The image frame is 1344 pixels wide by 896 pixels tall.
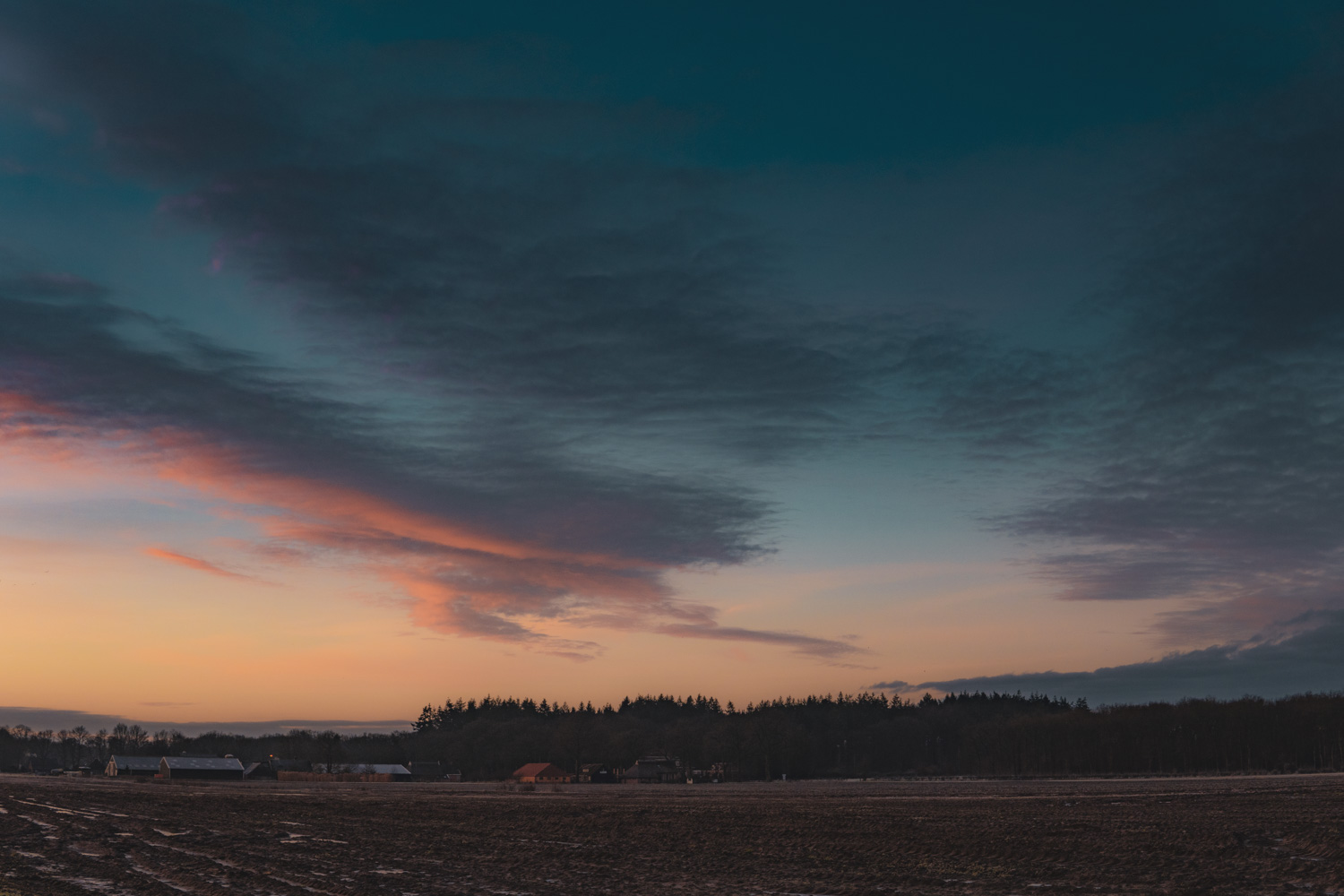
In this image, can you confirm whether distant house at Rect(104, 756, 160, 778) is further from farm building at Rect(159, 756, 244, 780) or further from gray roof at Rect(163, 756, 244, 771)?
gray roof at Rect(163, 756, 244, 771)

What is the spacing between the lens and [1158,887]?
2562 cm

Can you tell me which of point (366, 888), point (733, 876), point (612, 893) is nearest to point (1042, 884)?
point (733, 876)

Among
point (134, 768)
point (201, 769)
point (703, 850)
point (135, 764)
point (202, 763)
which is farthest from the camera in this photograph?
point (135, 764)

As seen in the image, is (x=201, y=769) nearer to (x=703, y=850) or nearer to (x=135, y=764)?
(x=135, y=764)

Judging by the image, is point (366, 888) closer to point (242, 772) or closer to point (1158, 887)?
point (1158, 887)

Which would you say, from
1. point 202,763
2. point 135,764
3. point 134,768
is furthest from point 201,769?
point 135,764

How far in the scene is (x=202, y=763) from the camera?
188m

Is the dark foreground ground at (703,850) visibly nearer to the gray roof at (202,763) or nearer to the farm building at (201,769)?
the farm building at (201,769)

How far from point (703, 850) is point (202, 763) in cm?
17946

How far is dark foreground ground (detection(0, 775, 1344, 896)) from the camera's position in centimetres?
2712

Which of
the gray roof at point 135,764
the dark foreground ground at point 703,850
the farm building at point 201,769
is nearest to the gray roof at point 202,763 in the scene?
the farm building at point 201,769

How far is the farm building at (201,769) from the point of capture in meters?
182

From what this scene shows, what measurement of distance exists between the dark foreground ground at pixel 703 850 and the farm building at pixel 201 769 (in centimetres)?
13436

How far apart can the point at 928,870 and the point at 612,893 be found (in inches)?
390
